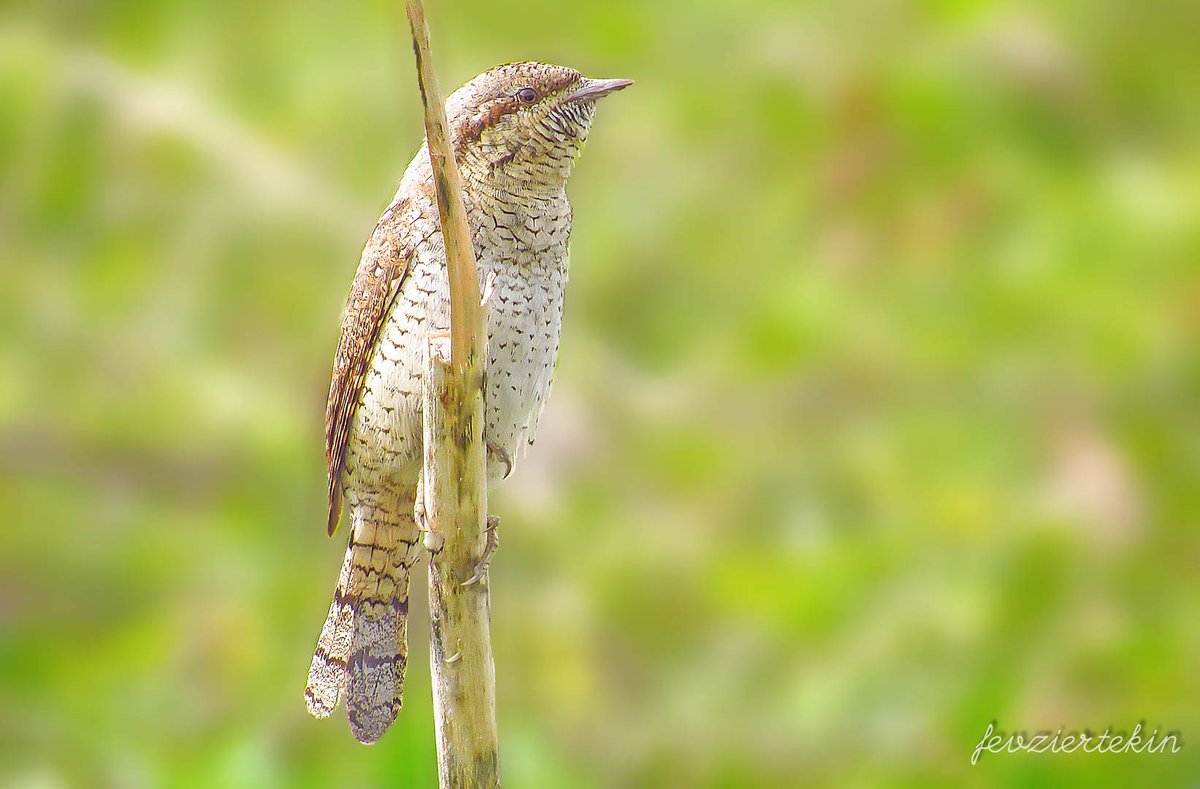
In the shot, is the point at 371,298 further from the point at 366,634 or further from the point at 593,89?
the point at 366,634

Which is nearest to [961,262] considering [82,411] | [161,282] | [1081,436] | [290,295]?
[1081,436]

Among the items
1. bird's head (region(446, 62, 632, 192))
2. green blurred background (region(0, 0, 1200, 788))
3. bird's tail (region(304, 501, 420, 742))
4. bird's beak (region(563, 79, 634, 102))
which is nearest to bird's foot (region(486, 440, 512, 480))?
bird's tail (region(304, 501, 420, 742))

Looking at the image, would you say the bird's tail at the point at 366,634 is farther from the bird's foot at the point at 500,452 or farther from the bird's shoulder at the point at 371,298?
the bird's foot at the point at 500,452

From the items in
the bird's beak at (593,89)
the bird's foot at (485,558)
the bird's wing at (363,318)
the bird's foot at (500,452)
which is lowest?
the bird's foot at (485,558)

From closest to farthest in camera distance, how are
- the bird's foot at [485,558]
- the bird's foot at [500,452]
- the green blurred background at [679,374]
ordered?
the bird's foot at [485,558]
the bird's foot at [500,452]
the green blurred background at [679,374]

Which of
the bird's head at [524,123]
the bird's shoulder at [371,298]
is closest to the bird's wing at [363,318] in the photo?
the bird's shoulder at [371,298]

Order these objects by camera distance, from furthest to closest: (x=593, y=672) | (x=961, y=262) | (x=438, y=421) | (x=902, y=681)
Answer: (x=961, y=262)
(x=593, y=672)
(x=902, y=681)
(x=438, y=421)

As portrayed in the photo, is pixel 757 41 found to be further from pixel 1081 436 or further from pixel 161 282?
pixel 161 282
